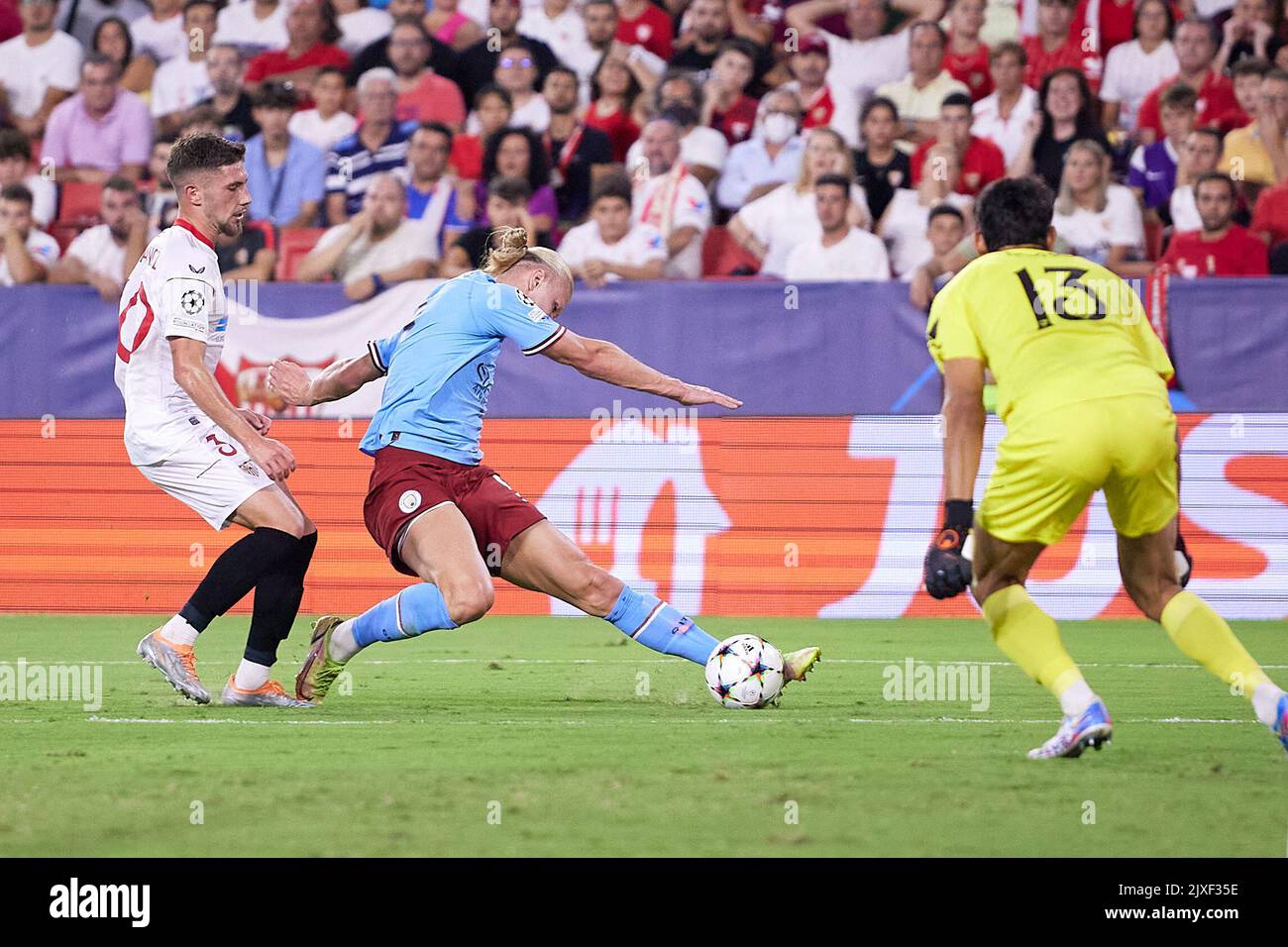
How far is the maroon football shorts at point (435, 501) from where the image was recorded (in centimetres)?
736

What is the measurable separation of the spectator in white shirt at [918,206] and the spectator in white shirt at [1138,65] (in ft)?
5.85

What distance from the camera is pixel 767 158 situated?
46.1ft

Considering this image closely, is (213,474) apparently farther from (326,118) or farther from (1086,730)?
(326,118)

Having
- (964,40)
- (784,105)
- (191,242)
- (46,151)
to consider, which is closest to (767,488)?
(784,105)

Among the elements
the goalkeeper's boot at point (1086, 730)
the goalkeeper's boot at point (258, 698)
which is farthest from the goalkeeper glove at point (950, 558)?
the goalkeeper's boot at point (258, 698)

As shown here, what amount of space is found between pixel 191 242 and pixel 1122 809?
469cm

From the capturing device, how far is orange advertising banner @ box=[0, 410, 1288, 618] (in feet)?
40.3

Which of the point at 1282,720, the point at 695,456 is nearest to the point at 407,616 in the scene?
the point at 1282,720

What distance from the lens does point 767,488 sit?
1273 centimetres

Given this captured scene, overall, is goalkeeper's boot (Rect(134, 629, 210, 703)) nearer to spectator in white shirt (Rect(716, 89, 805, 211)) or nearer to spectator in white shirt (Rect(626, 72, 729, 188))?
spectator in white shirt (Rect(626, 72, 729, 188))

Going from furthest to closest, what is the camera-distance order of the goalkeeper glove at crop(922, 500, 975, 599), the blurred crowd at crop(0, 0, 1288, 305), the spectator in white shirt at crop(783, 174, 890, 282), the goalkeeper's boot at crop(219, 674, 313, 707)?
the blurred crowd at crop(0, 0, 1288, 305) < the spectator in white shirt at crop(783, 174, 890, 282) < the goalkeeper's boot at crop(219, 674, 313, 707) < the goalkeeper glove at crop(922, 500, 975, 599)

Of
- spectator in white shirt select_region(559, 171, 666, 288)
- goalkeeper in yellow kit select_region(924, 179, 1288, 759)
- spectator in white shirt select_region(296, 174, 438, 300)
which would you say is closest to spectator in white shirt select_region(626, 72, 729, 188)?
spectator in white shirt select_region(559, 171, 666, 288)

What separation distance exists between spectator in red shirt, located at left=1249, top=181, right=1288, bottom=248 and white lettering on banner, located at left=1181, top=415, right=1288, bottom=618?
156cm

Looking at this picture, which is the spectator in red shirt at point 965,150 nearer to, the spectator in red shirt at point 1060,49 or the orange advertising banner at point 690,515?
the spectator in red shirt at point 1060,49
